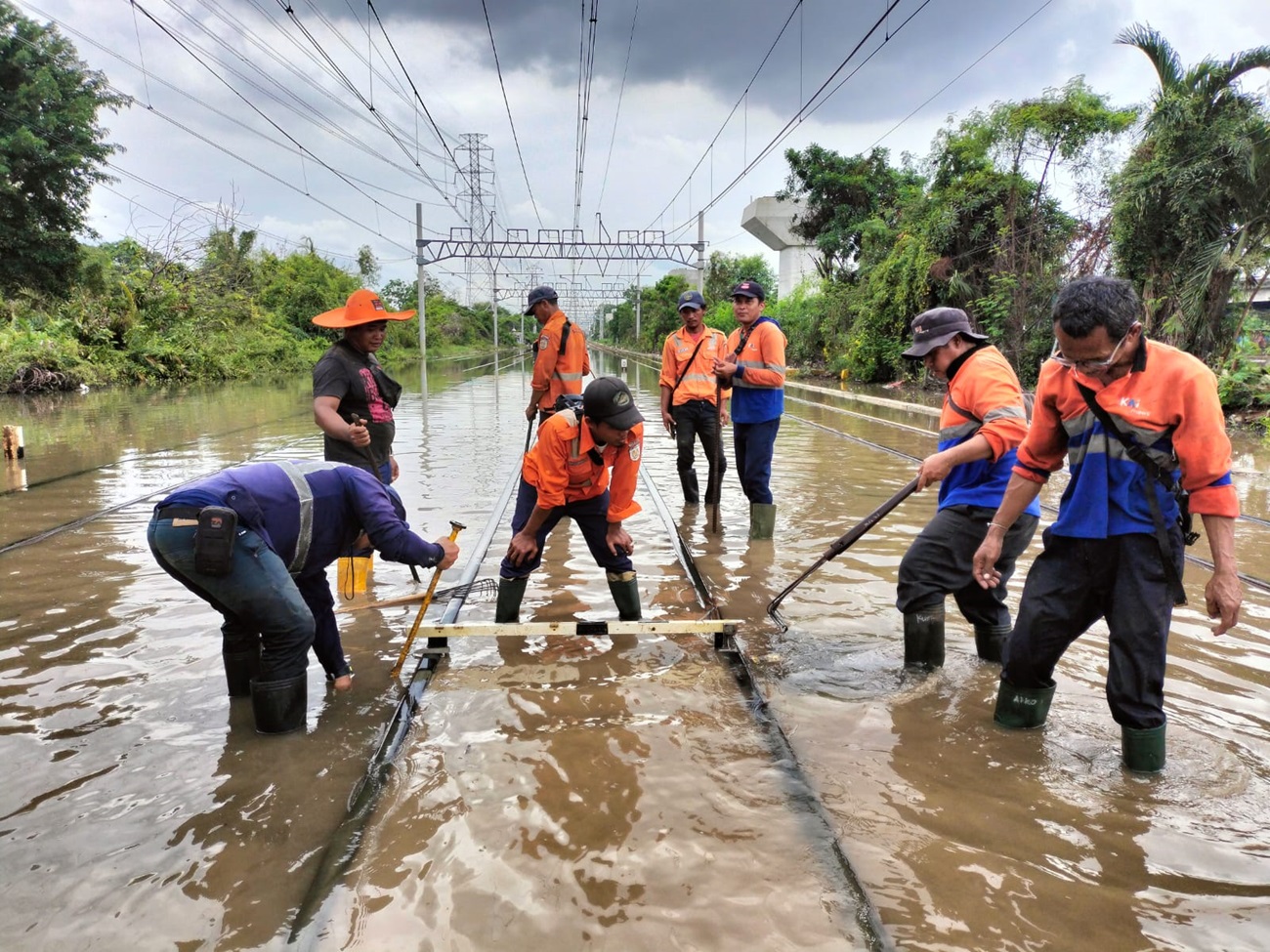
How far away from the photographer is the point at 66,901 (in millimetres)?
2348

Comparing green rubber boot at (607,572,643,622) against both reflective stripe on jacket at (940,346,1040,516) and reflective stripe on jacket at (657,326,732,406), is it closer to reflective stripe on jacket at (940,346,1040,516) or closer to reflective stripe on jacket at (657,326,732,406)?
reflective stripe on jacket at (940,346,1040,516)

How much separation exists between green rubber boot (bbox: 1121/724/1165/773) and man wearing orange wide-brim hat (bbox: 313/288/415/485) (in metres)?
3.88

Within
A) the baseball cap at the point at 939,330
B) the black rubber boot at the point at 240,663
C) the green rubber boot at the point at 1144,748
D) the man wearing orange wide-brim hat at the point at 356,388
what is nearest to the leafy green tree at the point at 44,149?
the man wearing orange wide-brim hat at the point at 356,388

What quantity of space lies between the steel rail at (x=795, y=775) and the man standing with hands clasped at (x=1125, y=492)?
97cm

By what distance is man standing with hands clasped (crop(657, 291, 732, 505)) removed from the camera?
22.5ft

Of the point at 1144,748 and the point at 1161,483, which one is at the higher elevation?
the point at 1161,483

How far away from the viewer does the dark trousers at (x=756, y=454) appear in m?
6.10

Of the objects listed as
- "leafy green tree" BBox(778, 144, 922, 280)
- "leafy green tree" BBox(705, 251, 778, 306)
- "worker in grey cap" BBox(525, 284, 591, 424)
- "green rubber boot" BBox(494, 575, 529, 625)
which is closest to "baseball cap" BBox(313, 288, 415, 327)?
"green rubber boot" BBox(494, 575, 529, 625)

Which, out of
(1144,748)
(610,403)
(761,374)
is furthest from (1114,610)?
(761,374)

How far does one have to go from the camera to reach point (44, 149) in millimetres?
20141

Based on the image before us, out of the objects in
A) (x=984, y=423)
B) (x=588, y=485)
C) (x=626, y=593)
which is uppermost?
(x=984, y=423)

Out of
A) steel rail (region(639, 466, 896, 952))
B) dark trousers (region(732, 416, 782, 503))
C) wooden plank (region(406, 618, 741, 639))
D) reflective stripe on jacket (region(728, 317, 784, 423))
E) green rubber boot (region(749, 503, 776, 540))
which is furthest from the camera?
green rubber boot (region(749, 503, 776, 540))

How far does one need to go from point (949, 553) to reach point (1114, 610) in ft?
2.80

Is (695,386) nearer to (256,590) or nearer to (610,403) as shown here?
(610,403)
